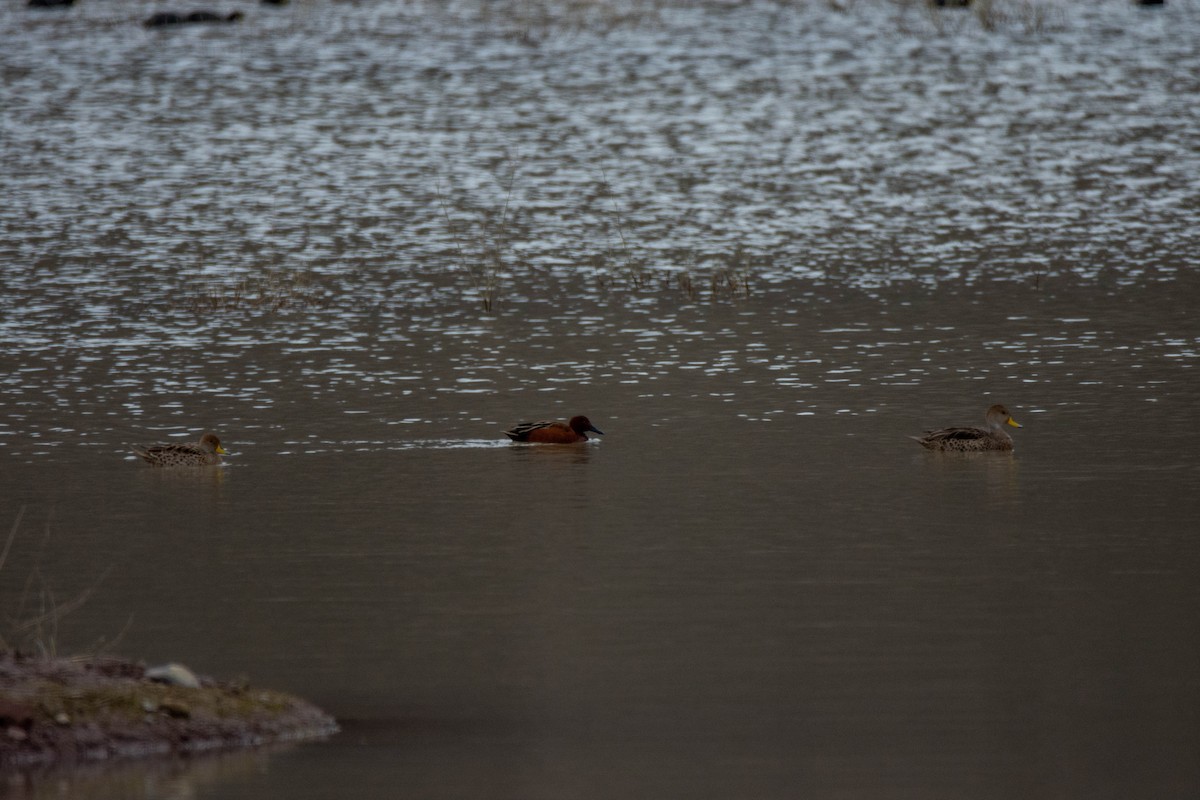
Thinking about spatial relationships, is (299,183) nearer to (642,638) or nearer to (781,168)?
(781,168)

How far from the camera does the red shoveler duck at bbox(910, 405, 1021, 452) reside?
58.2 ft

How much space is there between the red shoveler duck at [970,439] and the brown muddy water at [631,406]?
409mm

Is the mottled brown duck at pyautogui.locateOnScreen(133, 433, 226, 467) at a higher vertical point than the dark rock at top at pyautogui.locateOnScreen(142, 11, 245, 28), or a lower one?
higher

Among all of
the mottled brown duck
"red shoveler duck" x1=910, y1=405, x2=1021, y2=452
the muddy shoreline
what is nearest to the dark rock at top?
the mottled brown duck

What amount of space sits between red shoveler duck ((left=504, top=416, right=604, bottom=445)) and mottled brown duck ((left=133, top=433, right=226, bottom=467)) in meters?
2.62

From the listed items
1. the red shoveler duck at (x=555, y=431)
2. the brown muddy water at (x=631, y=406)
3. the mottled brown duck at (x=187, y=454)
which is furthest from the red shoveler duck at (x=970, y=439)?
the mottled brown duck at (x=187, y=454)

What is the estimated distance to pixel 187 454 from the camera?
17.4m

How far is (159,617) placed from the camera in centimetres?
1231

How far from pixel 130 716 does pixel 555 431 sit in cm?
871

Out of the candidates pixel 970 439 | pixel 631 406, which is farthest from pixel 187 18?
pixel 970 439

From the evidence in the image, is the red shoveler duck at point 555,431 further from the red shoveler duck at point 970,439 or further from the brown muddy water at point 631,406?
the red shoveler duck at point 970,439

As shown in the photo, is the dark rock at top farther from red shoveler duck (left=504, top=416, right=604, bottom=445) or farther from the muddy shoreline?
the muddy shoreline

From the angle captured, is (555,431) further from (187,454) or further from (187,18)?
(187,18)

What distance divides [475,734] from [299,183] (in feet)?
93.8
